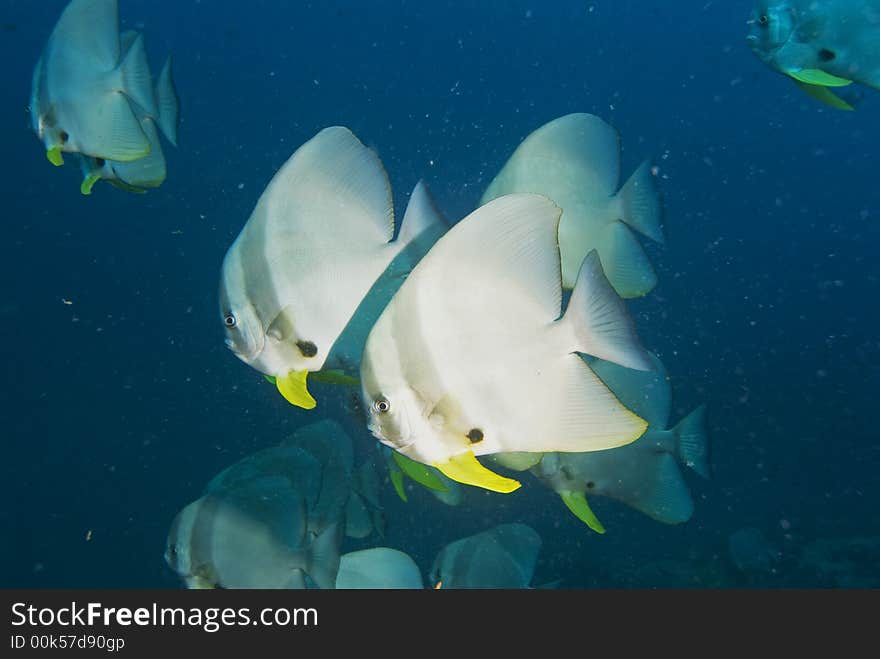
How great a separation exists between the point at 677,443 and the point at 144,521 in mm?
11457

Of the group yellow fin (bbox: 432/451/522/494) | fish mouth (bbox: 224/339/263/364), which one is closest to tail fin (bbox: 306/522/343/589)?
fish mouth (bbox: 224/339/263/364)

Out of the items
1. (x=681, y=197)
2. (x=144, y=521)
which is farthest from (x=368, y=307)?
(x=681, y=197)

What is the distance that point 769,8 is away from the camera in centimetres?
279

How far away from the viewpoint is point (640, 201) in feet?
9.72

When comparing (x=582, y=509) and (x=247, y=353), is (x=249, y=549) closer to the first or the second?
(x=247, y=353)

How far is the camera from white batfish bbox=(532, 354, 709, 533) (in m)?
3.32

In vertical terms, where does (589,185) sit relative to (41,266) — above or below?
above

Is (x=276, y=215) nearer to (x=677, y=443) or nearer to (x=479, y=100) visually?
(x=677, y=443)

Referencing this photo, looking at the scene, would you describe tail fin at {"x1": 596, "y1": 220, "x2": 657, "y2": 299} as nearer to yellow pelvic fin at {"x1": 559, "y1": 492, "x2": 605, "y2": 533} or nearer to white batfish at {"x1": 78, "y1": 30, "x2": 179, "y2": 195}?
yellow pelvic fin at {"x1": 559, "y1": 492, "x2": 605, "y2": 533}

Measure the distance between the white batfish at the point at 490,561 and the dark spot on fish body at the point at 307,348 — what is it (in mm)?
1947

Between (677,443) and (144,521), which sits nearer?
(677,443)

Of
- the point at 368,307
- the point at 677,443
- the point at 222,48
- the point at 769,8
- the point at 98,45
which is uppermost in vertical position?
the point at 769,8

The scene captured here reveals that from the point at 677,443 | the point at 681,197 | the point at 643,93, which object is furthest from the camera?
the point at 643,93

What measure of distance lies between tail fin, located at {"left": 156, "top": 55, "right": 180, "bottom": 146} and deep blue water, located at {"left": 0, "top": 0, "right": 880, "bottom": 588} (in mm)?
2501
